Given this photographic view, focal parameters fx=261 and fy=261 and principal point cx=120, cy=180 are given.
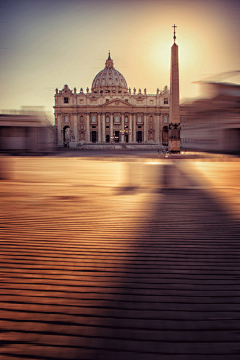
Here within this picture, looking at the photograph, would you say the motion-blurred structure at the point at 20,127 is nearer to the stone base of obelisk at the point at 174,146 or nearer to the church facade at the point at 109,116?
the stone base of obelisk at the point at 174,146

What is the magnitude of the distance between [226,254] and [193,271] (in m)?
0.68

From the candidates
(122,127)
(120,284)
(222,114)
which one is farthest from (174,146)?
(122,127)

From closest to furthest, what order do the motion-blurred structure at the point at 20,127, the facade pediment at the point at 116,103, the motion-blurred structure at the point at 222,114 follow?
the motion-blurred structure at the point at 20,127, the motion-blurred structure at the point at 222,114, the facade pediment at the point at 116,103

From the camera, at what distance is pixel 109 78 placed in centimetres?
10312

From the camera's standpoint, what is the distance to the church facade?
83.4m

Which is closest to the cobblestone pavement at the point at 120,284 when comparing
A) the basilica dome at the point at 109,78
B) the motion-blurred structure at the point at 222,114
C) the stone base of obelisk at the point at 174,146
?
the motion-blurred structure at the point at 222,114

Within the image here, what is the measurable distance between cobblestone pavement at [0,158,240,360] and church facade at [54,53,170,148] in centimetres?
7958

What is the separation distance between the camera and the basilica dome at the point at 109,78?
10231cm

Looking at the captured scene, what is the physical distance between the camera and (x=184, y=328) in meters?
1.88

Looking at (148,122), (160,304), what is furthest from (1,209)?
(148,122)

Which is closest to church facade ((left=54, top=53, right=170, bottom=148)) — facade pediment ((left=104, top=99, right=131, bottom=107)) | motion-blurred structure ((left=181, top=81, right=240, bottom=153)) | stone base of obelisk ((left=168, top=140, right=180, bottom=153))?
facade pediment ((left=104, top=99, right=131, bottom=107))

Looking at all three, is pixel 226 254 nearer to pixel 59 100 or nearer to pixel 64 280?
pixel 64 280

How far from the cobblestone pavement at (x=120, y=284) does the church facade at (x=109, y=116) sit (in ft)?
261

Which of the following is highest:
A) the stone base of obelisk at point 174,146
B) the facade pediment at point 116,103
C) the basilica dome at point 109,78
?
the basilica dome at point 109,78
